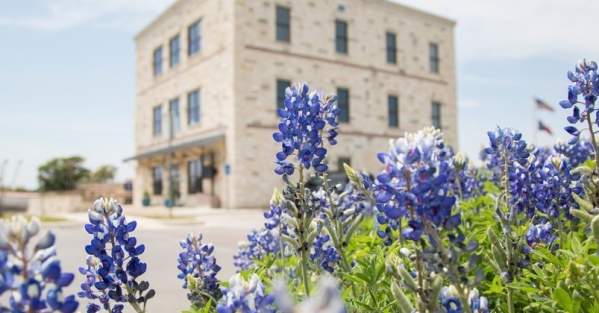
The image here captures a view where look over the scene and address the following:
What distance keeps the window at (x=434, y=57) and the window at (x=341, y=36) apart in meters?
7.81

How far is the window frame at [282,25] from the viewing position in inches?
1118

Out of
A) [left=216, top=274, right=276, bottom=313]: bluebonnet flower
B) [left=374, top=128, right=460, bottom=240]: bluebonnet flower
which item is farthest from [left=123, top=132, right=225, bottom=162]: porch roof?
[left=374, top=128, right=460, bottom=240]: bluebonnet flower

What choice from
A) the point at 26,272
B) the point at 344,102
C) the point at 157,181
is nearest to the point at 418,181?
the point at 26,272

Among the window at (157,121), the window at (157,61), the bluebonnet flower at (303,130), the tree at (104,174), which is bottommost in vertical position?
the bluebonnet flower at (303,130)

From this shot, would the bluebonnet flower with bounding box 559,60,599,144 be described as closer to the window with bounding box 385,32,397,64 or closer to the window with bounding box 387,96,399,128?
the window with bounding box 387,96,399,128

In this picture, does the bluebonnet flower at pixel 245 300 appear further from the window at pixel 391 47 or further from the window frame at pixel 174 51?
the window at pixel 391 47

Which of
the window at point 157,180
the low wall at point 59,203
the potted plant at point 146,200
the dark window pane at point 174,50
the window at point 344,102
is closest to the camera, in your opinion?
the window at point 344,102

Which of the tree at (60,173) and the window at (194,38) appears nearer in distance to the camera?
the window at (194,38)

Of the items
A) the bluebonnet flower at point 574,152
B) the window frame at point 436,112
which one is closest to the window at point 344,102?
the window frame at point 436,112

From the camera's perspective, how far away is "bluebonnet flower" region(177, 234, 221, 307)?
298 cm

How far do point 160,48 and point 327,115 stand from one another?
34427 mm

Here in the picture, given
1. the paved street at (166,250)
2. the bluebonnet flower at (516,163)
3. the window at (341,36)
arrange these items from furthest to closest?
the window at (341,36) → the paved street at (166,250) → the bluebonnet flower at (516,163)

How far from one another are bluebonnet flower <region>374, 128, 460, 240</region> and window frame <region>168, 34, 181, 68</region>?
32738mm

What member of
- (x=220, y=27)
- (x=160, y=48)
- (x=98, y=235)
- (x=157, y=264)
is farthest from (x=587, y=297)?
(x=160, y=48)
